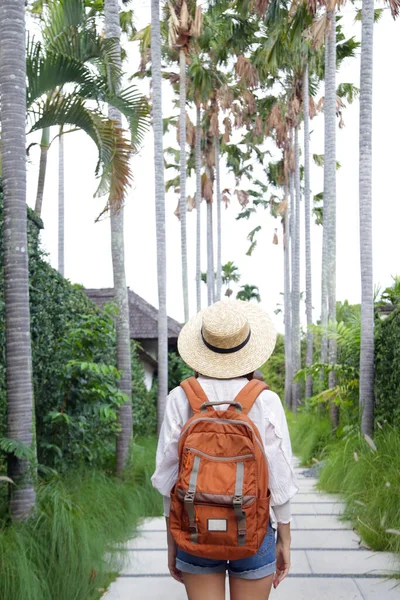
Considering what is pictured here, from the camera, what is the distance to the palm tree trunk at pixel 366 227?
10.4 metres

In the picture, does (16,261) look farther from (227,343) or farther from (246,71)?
(246,71)

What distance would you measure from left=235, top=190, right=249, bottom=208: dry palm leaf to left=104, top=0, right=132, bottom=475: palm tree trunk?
29.2 m

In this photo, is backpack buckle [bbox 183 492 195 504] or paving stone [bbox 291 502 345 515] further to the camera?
paving stone [bbox 291 502 345 515]

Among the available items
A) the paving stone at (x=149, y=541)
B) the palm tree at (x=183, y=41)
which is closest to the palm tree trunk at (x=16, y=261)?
the paving stone at (x=149, y=541)

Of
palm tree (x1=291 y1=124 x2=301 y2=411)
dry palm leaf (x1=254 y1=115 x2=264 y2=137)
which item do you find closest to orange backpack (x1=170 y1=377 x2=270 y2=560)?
palm tree (x1=291 y1=124 x2=301 y2=411)

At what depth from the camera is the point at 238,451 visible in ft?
10.1

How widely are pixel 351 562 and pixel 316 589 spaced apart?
890 mm

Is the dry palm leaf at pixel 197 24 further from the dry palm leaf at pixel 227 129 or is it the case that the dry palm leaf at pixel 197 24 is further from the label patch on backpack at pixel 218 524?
the label patch on backpack at pixel 218 524

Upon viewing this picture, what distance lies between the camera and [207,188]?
119ft

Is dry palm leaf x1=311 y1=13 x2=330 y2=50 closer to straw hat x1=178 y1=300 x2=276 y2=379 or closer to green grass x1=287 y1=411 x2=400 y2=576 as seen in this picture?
green grass x1=287 y1=411 x2=400 y2=576

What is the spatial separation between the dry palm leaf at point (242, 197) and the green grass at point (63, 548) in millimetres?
33014

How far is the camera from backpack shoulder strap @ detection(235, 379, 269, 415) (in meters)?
3.17

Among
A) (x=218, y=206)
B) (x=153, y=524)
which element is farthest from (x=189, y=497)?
(x=218, y=206)

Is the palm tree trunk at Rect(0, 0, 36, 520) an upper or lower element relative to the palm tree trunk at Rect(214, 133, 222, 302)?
lower
